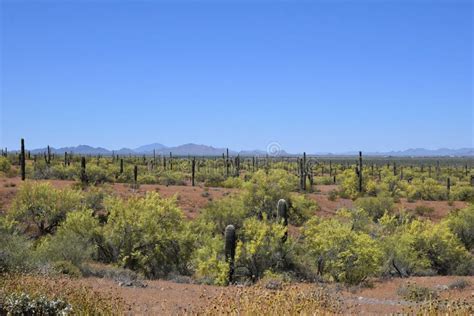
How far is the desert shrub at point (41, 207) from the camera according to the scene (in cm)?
2573

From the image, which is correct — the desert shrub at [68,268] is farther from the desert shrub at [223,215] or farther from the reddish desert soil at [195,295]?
the desert shrub at [223,215]

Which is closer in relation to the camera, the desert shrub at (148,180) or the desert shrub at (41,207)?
the desert shrub at (41,207)

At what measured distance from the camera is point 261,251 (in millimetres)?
18750

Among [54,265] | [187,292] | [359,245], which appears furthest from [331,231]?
[54,265]

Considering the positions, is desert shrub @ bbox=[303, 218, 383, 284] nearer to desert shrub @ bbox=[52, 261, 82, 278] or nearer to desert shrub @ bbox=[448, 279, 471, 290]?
desert shrub @ bbox=[448, 279, 471, 290]

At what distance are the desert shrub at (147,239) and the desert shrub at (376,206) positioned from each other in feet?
62.2

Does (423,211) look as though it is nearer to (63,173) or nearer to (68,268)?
(68,268)

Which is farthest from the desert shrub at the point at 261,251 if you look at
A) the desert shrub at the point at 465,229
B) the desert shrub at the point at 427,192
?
the desert shrub at the point at 427,192

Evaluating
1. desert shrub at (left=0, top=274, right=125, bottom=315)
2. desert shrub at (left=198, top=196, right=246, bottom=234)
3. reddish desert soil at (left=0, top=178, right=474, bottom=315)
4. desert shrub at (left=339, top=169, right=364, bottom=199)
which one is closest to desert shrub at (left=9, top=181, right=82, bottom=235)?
desert shrub at (left=198, top=196, right=246, bottom=234)

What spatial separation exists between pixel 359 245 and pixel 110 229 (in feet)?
31.2

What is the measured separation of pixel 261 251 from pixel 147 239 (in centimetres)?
430

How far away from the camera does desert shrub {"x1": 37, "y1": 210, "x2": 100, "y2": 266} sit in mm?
17359

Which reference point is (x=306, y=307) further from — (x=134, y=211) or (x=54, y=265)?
(x=134, y=211)

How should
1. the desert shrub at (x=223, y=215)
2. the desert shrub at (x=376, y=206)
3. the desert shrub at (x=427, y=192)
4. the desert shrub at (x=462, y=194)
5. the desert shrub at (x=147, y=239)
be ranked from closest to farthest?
the desert shrub at (x=147, y=239) → the desert shrub at (x=223, y=215) → the desert shrub at (x=376, y=206) → the desert shrub at (x=462, y=194) → the desert shrub at (x=427, y=192)
